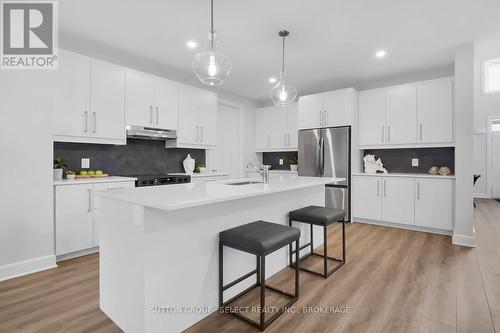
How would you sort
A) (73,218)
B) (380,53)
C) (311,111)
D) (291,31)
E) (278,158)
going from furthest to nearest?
(278,158) < (311,111) < (380,53) < (291,31) < (73,218)

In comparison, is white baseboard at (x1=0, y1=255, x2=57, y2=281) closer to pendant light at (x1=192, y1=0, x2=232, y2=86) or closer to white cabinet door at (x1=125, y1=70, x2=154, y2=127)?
white cabinet door at (x1=125, y1=70, x2=154, y2=127)

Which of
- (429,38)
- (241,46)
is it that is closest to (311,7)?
(241,46)

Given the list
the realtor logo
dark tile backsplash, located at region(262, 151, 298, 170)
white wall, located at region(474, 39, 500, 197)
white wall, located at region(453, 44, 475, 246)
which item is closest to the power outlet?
the realtor logo

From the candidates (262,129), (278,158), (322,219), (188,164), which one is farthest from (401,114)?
(188,164)

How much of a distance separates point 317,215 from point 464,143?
7.69ft

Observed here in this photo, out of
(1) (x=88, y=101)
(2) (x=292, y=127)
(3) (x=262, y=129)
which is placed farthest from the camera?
(3) (x=262, y=129)

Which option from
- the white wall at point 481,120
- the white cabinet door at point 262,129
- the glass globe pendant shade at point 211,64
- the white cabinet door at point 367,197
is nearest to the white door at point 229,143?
the white cabinet door at point 262,129

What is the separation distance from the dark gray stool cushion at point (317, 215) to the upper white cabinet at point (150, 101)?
2.42 m

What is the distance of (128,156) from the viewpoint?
3852 mm

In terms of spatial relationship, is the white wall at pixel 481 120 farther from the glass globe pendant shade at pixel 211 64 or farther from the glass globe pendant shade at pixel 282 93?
the glass globe pendant shade at pixel 211 64

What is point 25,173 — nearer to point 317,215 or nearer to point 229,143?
point 317,215

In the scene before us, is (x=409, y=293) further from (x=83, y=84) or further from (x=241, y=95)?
(x=241, y=95)

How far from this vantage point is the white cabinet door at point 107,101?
3168 millimetres

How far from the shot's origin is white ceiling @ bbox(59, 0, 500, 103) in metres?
2.48
